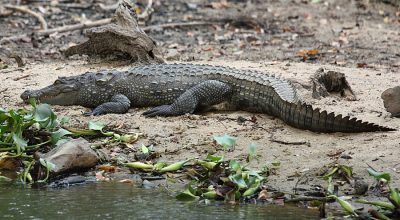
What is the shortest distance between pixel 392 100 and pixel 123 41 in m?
3.98

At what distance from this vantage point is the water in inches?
217

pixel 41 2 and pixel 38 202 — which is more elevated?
pixel 41 2

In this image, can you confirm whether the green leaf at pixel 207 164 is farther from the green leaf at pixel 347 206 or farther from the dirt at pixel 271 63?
the green leaf at pixel 347 206

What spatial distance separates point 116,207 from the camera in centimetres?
576

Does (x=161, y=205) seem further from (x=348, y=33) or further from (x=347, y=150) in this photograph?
(x=348, y=33)

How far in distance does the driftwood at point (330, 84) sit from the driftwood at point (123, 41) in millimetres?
2360

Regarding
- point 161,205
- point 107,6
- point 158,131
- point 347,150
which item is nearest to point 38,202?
point 161,205

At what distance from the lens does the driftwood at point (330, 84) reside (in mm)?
8691

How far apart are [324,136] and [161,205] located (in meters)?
1.94

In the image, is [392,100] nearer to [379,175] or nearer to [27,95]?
[379,175]

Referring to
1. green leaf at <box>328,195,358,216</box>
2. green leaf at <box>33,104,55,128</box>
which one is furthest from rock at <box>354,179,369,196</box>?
green leaf at <box>33,104,55,128</box>

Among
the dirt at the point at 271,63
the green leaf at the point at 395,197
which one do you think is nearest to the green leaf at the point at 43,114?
the dirt at the point at 271,63

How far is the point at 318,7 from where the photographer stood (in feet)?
52.5

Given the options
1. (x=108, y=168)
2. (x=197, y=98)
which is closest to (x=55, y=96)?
(x=197, y=98)
